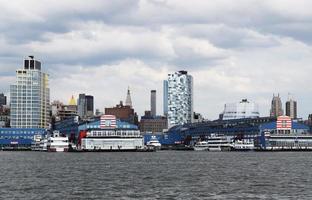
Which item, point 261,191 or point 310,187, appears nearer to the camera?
point 261,191

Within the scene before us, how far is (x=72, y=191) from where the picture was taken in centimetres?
7975

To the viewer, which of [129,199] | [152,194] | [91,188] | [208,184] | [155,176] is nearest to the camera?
[129,199]

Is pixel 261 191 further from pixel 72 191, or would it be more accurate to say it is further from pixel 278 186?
pixel 72 191

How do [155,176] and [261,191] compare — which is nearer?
[261,191]

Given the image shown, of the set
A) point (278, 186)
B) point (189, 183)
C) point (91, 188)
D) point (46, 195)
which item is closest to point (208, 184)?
point (189, 183)

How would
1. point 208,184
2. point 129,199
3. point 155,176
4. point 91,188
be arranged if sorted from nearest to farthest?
point 129,199
point 91,188
point 208,184
point 155,176

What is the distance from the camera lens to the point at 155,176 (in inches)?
4139

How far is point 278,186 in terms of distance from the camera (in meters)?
85.9

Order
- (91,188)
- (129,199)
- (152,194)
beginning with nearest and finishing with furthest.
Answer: (129,199) < (152,194) < (91,188)

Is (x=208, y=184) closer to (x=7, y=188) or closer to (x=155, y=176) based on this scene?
(x=155, y=176)

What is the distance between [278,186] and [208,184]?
31.1 ft

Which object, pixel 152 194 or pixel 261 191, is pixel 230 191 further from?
pixel 152 194

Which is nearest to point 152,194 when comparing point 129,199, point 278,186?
point 129,199

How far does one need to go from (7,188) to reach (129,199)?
19754mm
